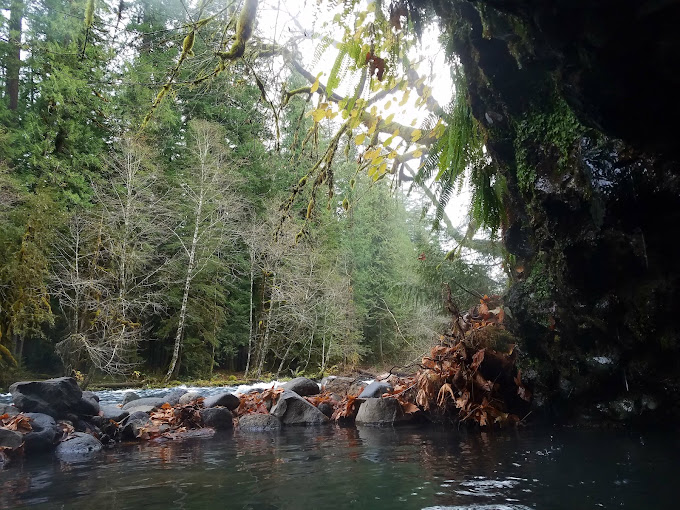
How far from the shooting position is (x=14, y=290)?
1175 centimetres

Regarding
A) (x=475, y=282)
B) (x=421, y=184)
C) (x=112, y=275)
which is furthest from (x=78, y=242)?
(x=421, y=184)

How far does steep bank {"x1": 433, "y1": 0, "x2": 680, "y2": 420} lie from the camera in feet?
5.82

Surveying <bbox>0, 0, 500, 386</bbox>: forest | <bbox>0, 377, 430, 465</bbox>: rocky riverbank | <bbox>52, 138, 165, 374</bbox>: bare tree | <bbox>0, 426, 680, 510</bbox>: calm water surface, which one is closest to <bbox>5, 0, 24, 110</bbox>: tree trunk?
<bbox>0, 0, 500, 386</bbox>: forest

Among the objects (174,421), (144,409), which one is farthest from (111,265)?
(174,421)

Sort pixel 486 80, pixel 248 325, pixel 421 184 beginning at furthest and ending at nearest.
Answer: pixel 248 325 < pixel 421 184 < pixel 486 80

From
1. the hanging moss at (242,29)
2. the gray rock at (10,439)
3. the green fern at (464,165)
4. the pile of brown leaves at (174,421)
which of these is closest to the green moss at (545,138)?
the green fern at (464,165)

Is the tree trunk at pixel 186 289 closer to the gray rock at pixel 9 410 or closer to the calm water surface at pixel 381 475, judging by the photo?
the gray rock at pixel 9 410

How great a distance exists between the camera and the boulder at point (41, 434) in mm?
4543

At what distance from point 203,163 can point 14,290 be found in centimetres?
638

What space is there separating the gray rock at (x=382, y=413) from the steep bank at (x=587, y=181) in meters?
1.73

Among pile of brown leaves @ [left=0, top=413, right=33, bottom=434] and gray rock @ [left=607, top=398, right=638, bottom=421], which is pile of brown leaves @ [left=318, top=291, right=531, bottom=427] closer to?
gray rock @ [left=607, top=398, right=638, bottom=421]

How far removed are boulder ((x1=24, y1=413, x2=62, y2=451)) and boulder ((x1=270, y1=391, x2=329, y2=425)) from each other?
101 inches

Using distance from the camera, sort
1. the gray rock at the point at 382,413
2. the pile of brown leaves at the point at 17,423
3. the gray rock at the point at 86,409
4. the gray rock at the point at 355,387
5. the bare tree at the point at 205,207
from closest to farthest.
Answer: the pile of brown leaves at the point at 17,423, the gray rock at the point at 382,413, the gray rock at the point at 86,409, the gray rock at the point at 355,387, the bare tree at the point at 205,207

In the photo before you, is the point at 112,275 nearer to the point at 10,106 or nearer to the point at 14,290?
the point at 14,290
